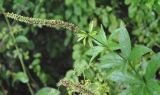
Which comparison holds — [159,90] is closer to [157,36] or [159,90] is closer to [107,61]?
[107,61]

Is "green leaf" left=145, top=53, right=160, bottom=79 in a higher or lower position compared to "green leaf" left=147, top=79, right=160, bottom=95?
higher

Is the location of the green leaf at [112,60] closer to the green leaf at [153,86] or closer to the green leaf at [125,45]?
the green leaf at [125,45]

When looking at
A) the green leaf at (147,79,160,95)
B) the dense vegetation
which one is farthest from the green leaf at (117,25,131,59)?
the green leaf at (147,79,160,95)

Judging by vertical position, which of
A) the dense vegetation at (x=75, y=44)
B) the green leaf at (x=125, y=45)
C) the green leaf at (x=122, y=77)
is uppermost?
the dense vegetation at (x=75, y=44)

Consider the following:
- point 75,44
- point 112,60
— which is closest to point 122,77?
point 112,60

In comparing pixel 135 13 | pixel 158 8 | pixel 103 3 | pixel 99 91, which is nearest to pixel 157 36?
pixel 135 13

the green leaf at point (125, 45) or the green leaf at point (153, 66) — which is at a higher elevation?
the green leaf at point (125, 45)

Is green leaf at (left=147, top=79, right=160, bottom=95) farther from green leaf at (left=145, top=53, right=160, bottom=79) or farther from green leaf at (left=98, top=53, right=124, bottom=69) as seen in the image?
green leaf at (left=98, top=53, right=124, bottom=69)

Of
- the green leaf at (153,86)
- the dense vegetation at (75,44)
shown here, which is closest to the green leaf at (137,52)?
the dense vegetation at (75,44)
